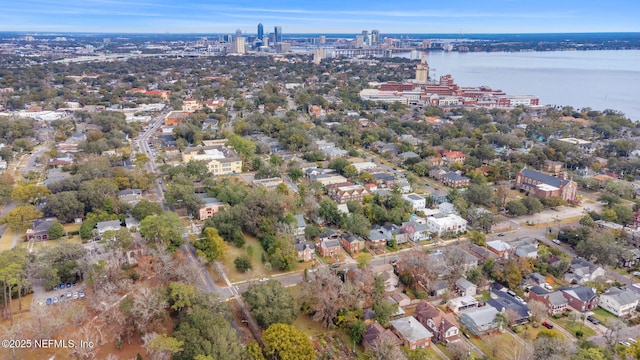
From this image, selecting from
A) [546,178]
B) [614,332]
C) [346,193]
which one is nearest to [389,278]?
[614,332]

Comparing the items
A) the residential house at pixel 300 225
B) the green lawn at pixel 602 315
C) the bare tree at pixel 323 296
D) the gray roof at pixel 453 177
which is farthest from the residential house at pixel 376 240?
the gray roof at pixel 453 177

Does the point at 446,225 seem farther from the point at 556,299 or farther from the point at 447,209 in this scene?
the point at 556,299

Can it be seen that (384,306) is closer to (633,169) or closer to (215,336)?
(215,336)

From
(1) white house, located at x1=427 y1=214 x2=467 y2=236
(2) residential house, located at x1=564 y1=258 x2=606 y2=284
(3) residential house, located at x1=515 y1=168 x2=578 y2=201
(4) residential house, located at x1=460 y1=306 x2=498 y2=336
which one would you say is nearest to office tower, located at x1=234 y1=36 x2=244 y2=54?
(3) residential house, located at x1=515 y1=168 x2=578 y2=201

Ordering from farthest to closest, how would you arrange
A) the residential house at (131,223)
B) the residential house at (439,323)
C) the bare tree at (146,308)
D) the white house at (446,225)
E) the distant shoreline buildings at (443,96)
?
1. the distant shoreline buildings at (443,96)
2. the white house at (446,225)
3. the residential house at (131,223)
4. the residential house at (439,323)
5. the bare tree at (146,308)

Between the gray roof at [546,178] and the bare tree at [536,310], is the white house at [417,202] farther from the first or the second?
the bare tree at [536,310]

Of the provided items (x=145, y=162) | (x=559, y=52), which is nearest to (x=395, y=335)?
(x=145, y=162)

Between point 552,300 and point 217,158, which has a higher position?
point 217,158
